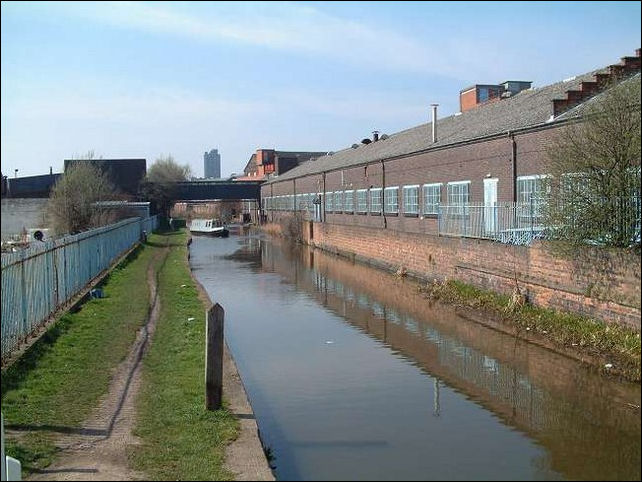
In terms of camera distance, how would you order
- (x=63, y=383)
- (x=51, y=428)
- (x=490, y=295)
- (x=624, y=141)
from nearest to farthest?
1. (x=51, y=428)
2. (x=63, y=383)
3. (x=624, y=141)
4. (x=490, y=295)

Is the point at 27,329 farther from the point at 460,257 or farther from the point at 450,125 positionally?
the point at 450,125

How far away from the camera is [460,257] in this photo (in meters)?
18.0

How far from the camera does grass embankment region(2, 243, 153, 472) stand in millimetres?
6941

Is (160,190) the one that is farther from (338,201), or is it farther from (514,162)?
(514,162)

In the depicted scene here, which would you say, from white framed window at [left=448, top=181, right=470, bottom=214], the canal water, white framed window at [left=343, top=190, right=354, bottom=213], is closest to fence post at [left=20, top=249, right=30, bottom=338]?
the canal water

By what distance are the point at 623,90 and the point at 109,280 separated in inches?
606

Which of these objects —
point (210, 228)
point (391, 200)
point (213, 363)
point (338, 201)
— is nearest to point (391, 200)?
point (391, 200)

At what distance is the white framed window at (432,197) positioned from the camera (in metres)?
26.0

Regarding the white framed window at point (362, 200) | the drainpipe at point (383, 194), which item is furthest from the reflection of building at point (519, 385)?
the white framed window at point (362, 200)

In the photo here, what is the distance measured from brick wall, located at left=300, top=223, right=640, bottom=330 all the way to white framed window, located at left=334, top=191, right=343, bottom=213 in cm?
1570

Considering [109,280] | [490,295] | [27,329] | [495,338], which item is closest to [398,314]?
[490,295]

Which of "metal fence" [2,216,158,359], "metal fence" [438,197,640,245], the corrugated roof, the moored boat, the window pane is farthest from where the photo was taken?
the moored boat

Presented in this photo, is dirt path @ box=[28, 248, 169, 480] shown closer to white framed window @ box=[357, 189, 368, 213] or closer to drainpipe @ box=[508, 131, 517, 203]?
drainpipe @ box=[508, 131, 517, 203]

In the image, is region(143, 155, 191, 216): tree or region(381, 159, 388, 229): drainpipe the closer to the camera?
region(381, 159, 388, 229): drainpipe
